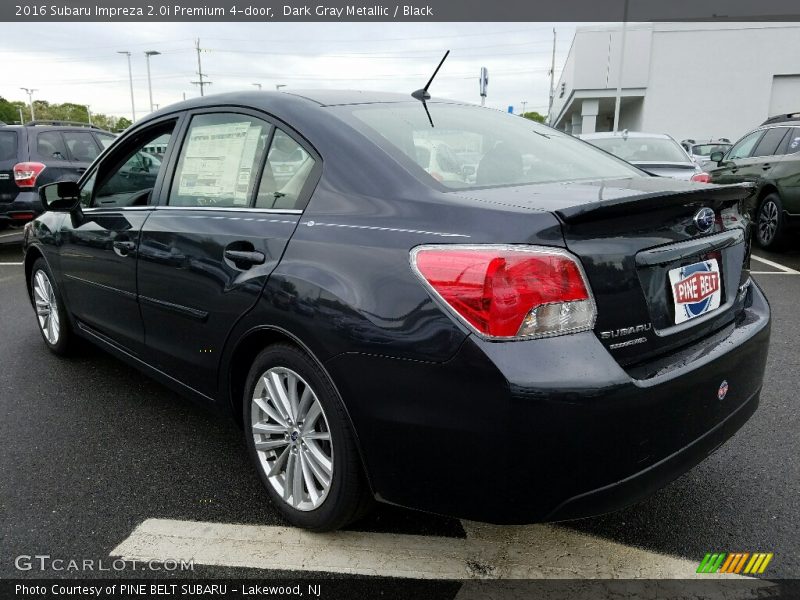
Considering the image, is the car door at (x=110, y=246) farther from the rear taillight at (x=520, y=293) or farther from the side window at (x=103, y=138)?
the side window at (x=103, y=138)

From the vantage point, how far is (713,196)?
2.10 metres

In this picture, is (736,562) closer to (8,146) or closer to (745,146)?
(745,146)

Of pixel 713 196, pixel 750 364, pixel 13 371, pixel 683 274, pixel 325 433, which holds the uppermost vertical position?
pixel 713 196

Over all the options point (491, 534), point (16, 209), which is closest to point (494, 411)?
point (491, 534)

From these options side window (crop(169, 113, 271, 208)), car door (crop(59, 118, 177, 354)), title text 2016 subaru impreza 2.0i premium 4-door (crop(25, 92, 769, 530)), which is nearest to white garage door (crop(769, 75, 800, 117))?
title text 2016 subaru impreza 2.0i premium 4-door (crop(25, 92, 769, 530))

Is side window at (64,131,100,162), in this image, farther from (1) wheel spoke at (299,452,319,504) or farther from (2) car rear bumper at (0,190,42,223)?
(1) wheel spoke at (299,452,319,504)

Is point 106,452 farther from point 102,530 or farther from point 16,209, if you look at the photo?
point 16,209

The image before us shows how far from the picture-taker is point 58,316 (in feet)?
13.6

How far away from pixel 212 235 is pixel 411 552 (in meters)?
1.40

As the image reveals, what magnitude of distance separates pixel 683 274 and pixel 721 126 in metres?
36.8

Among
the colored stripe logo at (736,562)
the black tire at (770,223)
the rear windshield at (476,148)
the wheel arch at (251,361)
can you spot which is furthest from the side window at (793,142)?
the wheel arch at (251,361)

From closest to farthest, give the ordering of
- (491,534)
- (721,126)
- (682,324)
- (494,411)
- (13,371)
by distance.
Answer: (494,411), (682,324), (491,534), (13,371), (721,126)

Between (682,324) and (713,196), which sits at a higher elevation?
(713,196)

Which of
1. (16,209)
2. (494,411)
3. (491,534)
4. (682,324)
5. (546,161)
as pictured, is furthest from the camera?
(16,209)
